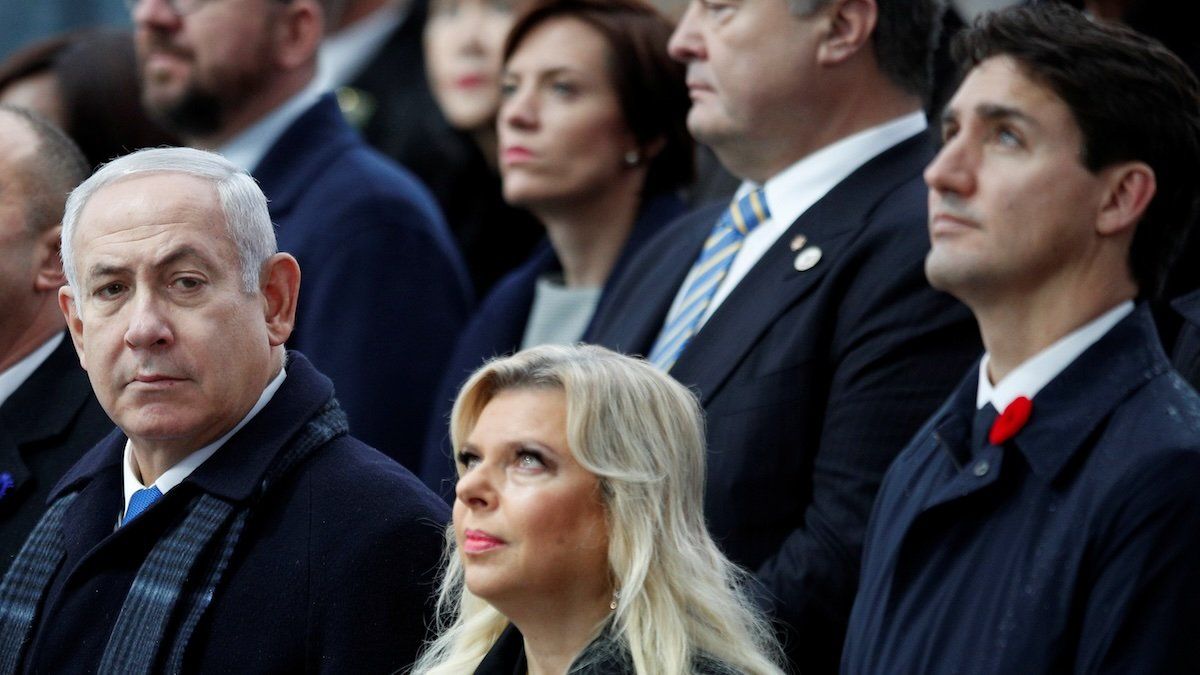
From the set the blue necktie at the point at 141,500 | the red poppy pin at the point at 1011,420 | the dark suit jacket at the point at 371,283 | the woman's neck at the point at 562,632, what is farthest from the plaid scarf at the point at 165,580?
the dark suit jacket at the point at 371,283

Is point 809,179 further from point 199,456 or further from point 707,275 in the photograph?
point 199,456

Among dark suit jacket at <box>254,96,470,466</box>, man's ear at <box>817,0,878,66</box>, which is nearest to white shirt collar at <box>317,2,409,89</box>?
dark suit jacket at <box>254,96,470,466</box>

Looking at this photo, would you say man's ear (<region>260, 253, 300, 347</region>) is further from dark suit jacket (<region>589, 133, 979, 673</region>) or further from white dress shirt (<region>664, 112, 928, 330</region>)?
white dress shirt (<region>664, 112, 928, 330</region>)

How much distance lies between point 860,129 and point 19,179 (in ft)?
6.32

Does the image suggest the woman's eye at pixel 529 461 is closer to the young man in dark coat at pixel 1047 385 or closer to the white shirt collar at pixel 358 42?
the young man in dark coat at pixel 1047 385

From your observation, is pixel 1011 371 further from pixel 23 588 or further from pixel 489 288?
pixel 489 288

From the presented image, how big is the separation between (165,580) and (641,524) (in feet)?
2.78

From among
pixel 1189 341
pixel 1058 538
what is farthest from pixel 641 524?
pixel 1189 341

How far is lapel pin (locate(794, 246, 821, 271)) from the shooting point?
4.26m

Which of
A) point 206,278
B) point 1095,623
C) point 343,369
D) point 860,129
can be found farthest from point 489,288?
point 1095,623

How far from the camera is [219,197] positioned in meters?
3.63

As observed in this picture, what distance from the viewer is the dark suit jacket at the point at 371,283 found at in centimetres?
533

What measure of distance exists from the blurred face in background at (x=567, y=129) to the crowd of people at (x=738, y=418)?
28.0 inches

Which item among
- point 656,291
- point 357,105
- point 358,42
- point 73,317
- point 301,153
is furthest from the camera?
point 358,42
